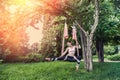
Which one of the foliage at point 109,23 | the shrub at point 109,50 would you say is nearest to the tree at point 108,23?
the foliage at point 109,23

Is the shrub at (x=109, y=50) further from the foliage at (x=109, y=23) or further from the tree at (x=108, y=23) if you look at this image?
the foliage at (x=109, y=23)

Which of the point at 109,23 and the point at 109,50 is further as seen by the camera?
the point at 109,50

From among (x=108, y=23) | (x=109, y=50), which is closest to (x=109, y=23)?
(x=108, y=23)

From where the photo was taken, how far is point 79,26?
15.2m

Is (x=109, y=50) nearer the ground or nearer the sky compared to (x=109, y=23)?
nearer the ground

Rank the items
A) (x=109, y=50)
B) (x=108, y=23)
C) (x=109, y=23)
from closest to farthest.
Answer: (x=108, y=23)
(x=109, y=23)
(x=109, y=50)

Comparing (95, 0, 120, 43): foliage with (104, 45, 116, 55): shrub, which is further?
(104, 45, 116, 55): shrub

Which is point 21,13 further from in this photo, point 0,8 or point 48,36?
point 48,36

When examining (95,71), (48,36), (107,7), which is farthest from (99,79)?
(48,36)

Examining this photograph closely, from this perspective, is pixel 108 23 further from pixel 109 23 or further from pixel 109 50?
pixel 109 50

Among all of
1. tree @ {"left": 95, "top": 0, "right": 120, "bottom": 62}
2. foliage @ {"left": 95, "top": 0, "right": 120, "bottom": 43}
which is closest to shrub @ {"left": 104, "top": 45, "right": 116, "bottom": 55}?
tree @ {"left": 95, "top": 0, "right": 120, "bottom": 62}

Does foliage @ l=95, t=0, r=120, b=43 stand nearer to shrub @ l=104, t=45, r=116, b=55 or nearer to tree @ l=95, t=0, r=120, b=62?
tree @ l=95, t=0, r=120, b=62

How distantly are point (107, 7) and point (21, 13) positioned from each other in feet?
22.4

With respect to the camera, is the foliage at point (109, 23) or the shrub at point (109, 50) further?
the shrub at point (109, 50)
